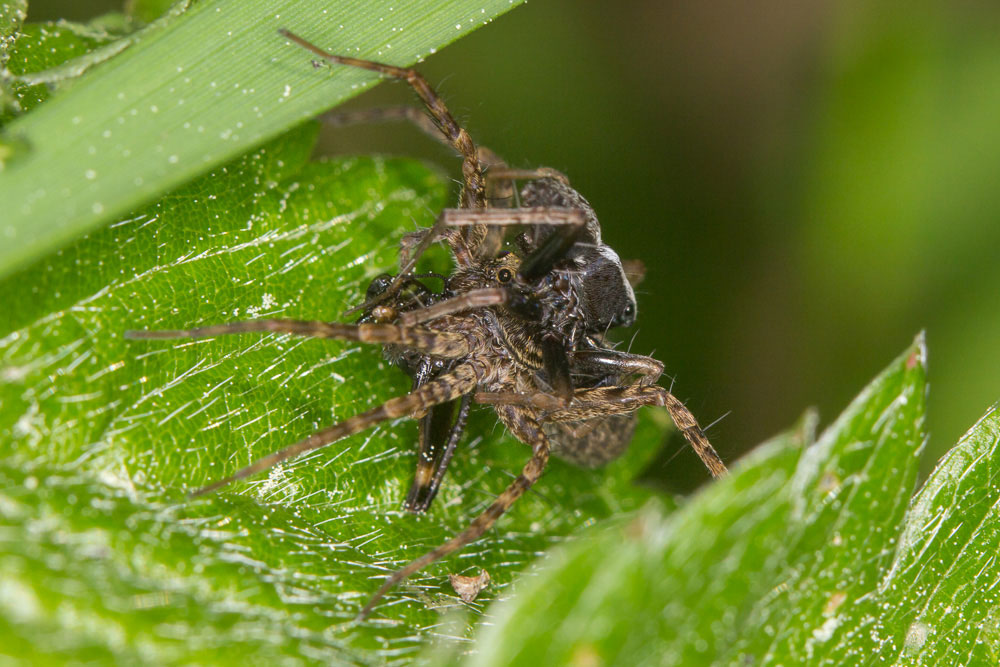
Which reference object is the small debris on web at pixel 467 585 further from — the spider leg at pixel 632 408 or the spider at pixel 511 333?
the spider leg at pixel 632 408

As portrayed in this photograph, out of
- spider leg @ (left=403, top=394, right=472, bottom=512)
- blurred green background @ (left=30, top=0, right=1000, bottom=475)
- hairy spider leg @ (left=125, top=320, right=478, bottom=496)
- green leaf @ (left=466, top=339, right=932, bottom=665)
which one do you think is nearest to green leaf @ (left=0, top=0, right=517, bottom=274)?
hairy spider leg @ (left=125, top=320, right=478, bottom=496)

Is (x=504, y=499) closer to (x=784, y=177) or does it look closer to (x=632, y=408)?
(x=632, y=408)

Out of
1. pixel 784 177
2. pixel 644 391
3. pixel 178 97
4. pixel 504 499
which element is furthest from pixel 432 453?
pixel 784 177

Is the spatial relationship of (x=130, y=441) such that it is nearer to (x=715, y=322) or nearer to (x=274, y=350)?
(x=274, y=350)

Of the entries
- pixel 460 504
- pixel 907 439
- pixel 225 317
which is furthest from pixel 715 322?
pixel 225 317

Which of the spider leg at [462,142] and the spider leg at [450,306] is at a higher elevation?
the spider leg at [462,142]

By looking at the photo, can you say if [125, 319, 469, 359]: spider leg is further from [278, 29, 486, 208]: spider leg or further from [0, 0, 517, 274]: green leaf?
[278, 29, 486, 208]: spider leg

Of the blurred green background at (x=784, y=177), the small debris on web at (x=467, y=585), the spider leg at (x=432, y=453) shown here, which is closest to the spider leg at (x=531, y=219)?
the spider leg at (x=432, y=453)
